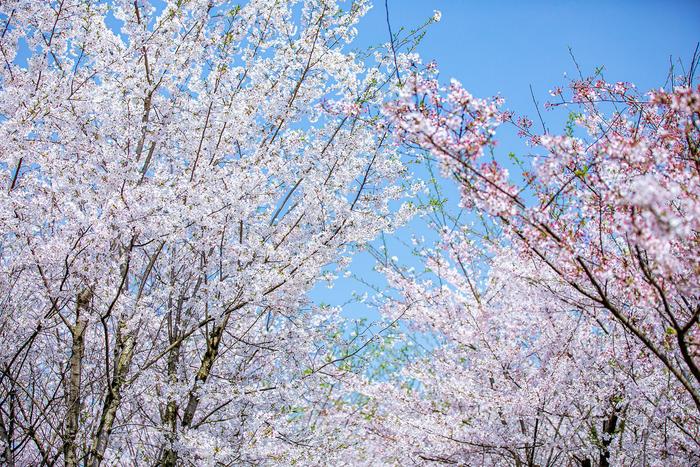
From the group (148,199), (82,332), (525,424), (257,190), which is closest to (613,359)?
(525,424)

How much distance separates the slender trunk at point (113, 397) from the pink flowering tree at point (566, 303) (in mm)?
3630

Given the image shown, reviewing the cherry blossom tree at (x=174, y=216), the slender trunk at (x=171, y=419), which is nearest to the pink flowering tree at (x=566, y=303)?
the cherry blossom tree at (x=174, y=216)

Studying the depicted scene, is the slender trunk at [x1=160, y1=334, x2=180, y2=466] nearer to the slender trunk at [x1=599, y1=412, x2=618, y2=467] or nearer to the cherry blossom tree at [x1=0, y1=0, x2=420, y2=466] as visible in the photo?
the cherry blossom tree at [x1=0, y1=0, x2=420, y2=466]

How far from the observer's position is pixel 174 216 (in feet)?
15.2

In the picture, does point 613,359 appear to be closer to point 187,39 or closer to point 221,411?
point 221,411

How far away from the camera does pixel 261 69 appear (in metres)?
6.18

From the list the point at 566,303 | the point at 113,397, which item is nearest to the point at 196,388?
the point at 113,397

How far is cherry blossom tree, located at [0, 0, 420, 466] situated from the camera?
4.73m

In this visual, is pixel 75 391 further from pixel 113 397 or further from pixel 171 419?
pixel 171 419

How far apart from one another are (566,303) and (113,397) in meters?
4.97

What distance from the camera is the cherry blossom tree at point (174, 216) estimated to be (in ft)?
15.5

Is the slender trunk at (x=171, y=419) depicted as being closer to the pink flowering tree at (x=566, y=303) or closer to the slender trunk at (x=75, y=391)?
the slender trunk at (x=75, y=391)

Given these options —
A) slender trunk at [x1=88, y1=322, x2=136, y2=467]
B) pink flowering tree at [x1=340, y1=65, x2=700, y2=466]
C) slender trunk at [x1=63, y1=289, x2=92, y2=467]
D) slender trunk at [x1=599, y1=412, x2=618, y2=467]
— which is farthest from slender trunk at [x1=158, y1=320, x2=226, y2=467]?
slender trunk at [x1=599, y1=412, x2=618, y2=467]

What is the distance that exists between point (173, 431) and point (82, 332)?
4.70 feet
